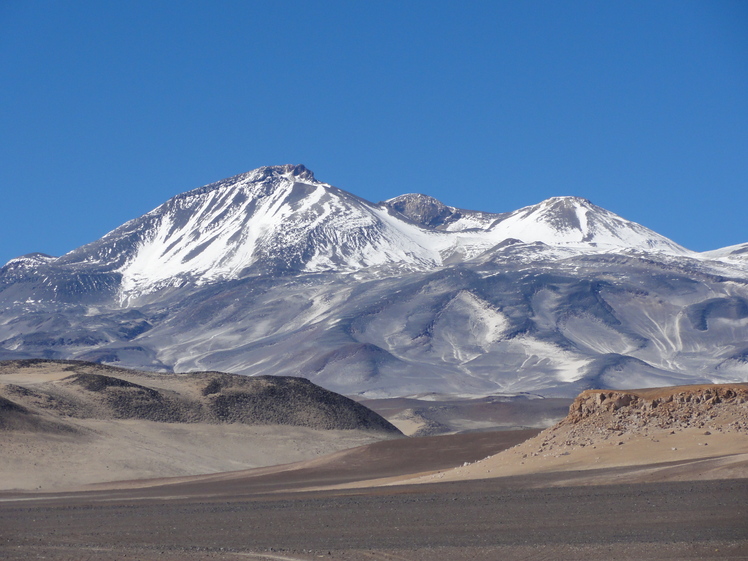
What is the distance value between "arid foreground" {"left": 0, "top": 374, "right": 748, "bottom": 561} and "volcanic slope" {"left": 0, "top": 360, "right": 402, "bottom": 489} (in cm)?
1177

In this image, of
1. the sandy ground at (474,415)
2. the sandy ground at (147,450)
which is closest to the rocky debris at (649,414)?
the sandy ground at (147,450)

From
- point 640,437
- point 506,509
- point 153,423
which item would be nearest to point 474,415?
point 153,423

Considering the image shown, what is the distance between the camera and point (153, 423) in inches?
3068

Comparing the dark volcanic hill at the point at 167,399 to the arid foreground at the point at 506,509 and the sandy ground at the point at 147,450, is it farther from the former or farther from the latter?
the arid foreground at the point at 506,509

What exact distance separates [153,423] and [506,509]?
50782 mm

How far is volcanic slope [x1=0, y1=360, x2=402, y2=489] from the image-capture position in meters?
64.2

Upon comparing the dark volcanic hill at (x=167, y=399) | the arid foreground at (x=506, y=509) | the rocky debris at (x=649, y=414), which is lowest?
the arid foreground at (x=506, y=509)

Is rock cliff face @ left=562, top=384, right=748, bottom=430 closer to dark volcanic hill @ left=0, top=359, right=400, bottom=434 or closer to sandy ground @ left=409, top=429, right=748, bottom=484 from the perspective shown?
sandy ground @ left=409, top=429, right=748, bottom=484

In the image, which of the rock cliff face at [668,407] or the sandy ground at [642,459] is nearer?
the sandy ground at [642,459]

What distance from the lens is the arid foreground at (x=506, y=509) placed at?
1019 inches

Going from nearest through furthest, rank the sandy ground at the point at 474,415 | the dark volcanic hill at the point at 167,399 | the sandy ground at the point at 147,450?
1. the sandy ground at the point at 147,450
2. the dark volcanic hill at the point at 167,399
3. the sandy ground at the point at 474,415

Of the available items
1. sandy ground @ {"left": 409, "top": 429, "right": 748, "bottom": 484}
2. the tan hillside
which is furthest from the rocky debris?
sandy ground @ {"left": 409, "top": 429, "right": 748, "bottom": 484}

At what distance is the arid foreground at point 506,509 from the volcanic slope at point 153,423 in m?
11.8

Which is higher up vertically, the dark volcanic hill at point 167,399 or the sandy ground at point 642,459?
the dark volcanic hill at point 167,399
